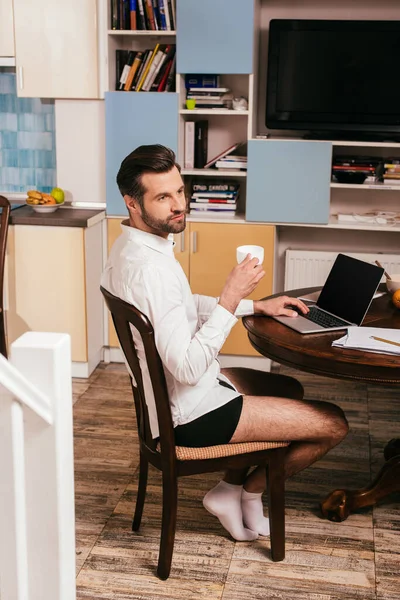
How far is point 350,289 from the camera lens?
2650mm

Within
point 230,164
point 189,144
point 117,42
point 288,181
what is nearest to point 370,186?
point 288,181

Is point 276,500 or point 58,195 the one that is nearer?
point 276,500

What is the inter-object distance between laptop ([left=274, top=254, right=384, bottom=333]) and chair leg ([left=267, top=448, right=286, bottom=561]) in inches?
16.1

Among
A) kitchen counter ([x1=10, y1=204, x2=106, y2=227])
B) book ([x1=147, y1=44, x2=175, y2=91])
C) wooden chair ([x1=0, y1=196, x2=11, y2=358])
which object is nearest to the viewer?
wooden chair ([x1=0, y1=196, x2=11, y2=358])

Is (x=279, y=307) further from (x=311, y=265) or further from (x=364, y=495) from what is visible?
(x=311, y=265)

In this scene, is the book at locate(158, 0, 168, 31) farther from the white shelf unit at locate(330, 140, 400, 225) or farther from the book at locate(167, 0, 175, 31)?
the white shelf unit at locate(330, 140, 400, 225)

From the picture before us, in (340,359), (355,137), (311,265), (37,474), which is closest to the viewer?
(37,474)

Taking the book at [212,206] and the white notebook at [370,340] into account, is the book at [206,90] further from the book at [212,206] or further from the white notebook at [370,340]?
the white notebook at [370,340]

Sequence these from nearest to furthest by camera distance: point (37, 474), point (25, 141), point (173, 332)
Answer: point (37, 474) → point (173, 332) → point (25, 141)

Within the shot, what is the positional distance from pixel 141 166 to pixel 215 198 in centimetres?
195

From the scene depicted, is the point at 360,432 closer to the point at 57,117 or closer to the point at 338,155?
the point at 338,155

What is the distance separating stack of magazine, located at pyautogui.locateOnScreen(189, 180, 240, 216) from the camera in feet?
13.6

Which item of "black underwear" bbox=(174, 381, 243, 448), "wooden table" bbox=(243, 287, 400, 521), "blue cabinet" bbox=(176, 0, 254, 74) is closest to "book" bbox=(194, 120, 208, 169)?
"blue cabinet" bbox=(176, 0, 254, 74)

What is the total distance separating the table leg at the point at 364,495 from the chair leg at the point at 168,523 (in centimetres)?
65
